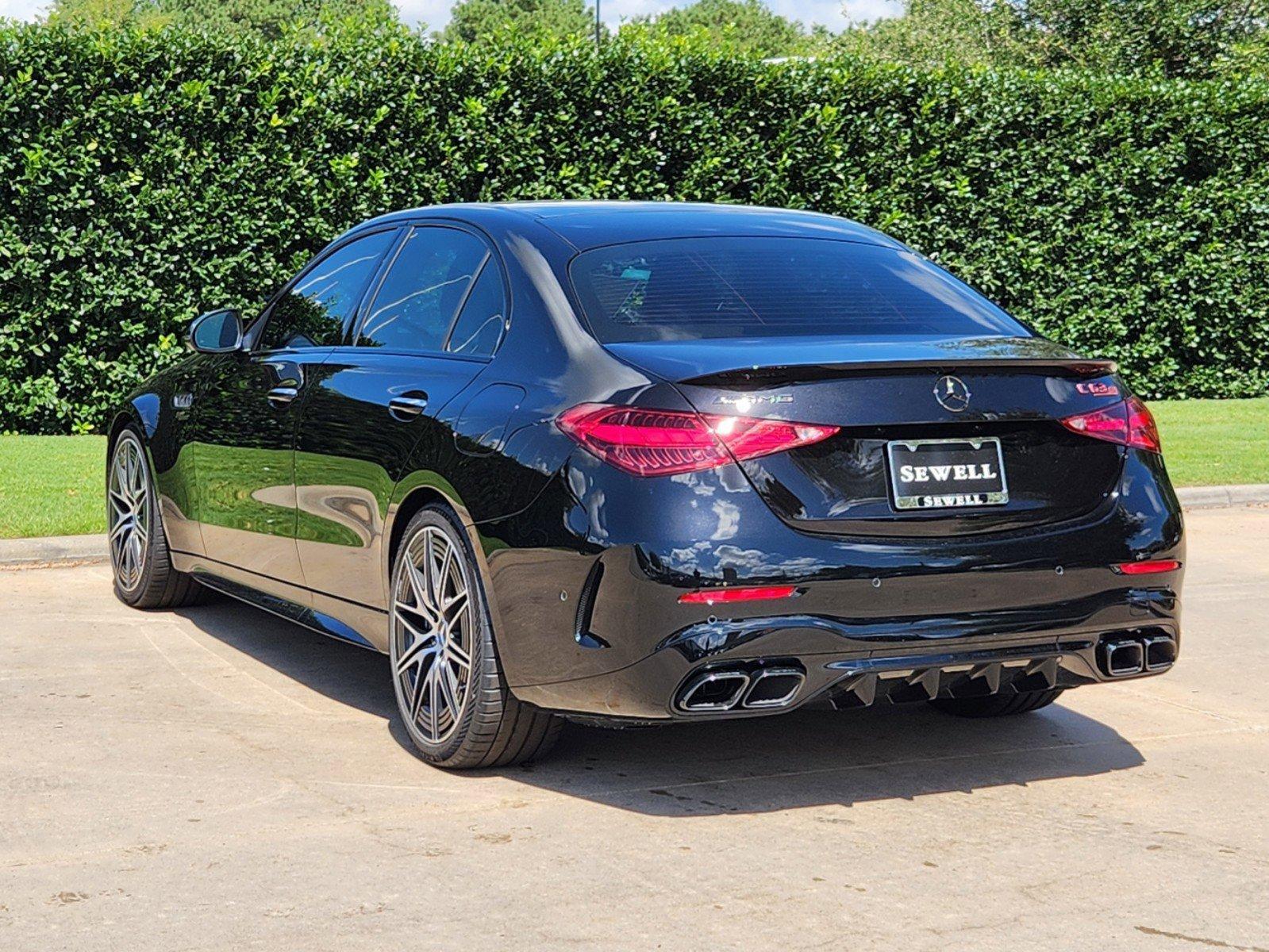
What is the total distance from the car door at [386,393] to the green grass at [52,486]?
3942 mm

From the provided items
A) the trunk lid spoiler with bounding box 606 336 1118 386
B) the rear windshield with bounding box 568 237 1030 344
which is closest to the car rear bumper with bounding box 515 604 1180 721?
the trunk lid spoiler with bounding box 606 336 1118 386

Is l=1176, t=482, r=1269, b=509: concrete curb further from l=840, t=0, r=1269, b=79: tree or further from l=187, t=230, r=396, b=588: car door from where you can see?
l=840, t=0, r=1269, b=79: tree

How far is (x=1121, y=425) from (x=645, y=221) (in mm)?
1681

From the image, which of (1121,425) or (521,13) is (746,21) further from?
(1121,425)

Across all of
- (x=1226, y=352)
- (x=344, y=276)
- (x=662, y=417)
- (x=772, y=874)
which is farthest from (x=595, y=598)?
(x=1226, y=352)

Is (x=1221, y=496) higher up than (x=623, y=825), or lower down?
lower down

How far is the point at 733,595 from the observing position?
4523 millimetres

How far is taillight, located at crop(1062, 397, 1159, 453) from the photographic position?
4953mm

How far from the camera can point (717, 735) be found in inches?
227

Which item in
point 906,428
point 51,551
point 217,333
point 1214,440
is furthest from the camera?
point 1214,440

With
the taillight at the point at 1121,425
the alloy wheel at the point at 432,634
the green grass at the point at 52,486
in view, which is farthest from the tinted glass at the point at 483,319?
the green grass at the point at 52,486

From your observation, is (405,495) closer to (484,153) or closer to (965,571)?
(965,571)

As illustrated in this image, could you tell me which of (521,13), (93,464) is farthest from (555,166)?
(521,13)

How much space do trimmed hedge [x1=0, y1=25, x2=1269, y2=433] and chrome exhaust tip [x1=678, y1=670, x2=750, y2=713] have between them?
1055 centimetres
